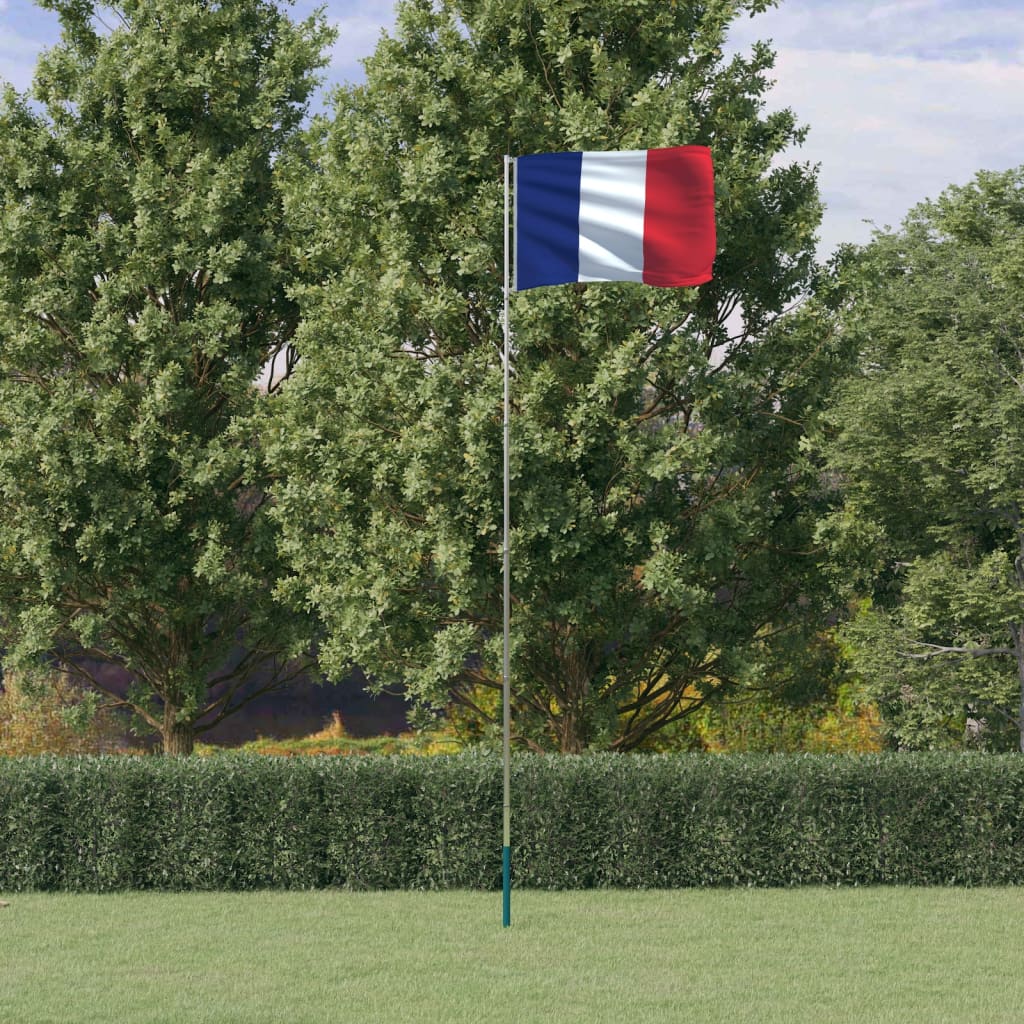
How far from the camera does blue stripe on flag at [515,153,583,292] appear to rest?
37.4 feet

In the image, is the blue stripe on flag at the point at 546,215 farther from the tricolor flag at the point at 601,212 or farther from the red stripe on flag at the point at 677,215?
the red stripe on flag at the point at 677,215

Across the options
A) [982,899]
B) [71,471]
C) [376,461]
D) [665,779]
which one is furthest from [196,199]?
[982,899]

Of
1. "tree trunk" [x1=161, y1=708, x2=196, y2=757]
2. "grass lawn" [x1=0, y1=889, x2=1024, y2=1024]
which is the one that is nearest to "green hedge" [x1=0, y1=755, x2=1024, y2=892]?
"grass lawn" [x1=0, y1=889, x2=1024, y2=1024]

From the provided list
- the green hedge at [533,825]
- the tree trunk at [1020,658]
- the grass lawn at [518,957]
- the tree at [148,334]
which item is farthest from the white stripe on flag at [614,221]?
the tree trunk at [1020,658]

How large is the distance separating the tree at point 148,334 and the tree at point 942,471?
704cm

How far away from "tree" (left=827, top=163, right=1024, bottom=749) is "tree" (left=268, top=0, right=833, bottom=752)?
76cm

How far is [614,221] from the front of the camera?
11367 mm

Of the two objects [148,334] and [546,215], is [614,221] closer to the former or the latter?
[546,215]

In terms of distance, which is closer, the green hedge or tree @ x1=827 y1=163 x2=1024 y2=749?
the green hedge

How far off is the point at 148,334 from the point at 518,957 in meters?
9.88

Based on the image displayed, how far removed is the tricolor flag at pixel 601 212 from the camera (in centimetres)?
1138

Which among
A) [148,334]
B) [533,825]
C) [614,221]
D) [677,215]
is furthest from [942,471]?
[148,334]

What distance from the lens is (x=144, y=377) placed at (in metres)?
18.1

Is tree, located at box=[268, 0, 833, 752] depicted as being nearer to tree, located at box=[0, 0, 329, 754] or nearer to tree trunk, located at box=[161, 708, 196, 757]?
tree, located at box=[0, 0, 329, 754]
